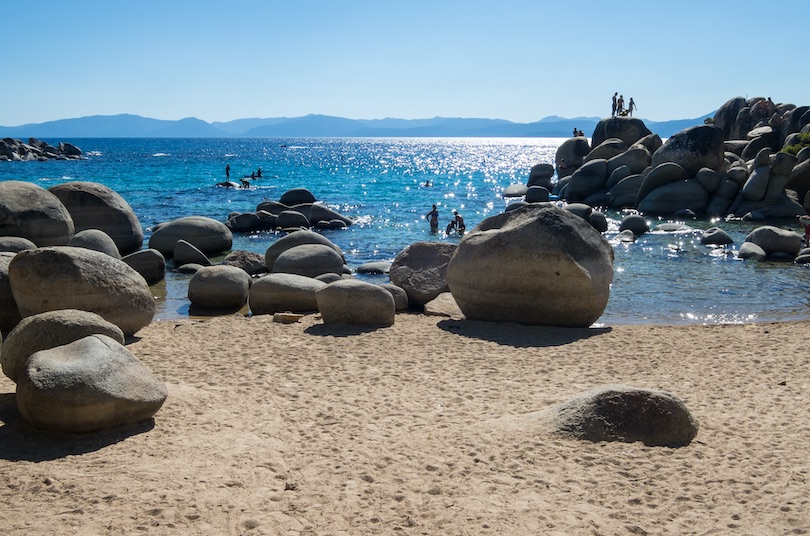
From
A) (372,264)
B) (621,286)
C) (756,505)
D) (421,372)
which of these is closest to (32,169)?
(372,264)

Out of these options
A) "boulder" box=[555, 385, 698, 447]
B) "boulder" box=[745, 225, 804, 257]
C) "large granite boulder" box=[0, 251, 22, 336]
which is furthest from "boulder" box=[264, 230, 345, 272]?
"boulder" box=[745, 225, 804, 257]

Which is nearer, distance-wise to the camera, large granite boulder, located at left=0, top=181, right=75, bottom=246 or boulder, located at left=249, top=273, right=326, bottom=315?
boulder, located at left=249, top=273, right=326, bottom=315

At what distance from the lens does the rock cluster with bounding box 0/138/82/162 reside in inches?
3260

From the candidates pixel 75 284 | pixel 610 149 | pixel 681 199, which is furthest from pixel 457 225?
pixel 75 284

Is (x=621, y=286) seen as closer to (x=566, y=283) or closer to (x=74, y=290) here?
(x=566, y=283)

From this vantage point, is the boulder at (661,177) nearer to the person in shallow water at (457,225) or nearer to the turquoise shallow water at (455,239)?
the turquoise shallow water at (455,239)

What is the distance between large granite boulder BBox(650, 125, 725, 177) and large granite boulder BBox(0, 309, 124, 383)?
31536 mm

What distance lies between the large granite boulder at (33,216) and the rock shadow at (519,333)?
30.0 ft

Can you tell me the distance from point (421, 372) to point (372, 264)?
433 inches

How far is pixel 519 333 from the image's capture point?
38.9 feet

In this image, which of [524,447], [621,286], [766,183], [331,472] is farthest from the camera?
[766,183]

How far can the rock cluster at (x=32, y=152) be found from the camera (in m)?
82.8

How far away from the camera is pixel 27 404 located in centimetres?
697

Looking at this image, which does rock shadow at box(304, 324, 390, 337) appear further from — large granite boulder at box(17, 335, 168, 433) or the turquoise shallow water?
large granite boulder at box(17, 335, 168, 433)
